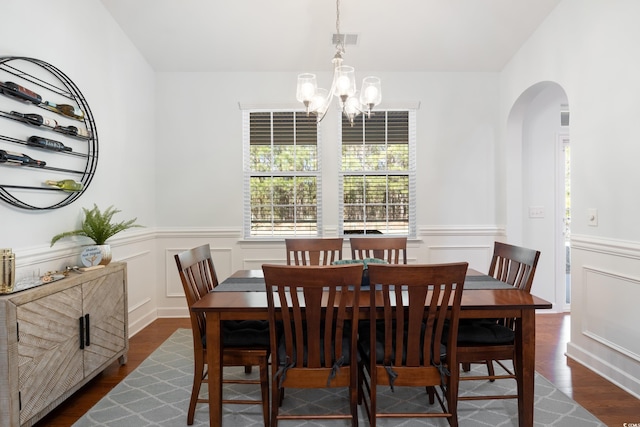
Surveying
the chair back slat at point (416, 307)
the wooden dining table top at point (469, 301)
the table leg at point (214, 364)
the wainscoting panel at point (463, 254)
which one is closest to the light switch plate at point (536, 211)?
the wainscoting panel at point (463, 254)

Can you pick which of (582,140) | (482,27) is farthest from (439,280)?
(482,27)

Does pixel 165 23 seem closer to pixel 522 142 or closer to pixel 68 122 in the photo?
pixel 68 122

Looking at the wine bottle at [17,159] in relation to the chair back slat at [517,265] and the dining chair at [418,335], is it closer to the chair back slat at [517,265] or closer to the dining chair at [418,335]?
the dining chair at [418,335]

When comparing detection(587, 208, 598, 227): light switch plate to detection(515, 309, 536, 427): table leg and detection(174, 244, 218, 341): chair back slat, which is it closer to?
detection(515, 309, 536, 427): table leg

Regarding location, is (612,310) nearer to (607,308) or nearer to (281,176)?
(607,308)

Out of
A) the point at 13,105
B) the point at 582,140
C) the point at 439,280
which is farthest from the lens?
the point at 582,140

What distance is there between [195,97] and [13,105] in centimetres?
216

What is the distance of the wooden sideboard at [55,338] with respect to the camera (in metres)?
1.91

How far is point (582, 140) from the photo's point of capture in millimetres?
3035

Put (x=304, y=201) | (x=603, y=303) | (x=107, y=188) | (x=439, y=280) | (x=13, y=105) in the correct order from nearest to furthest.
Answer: (x=439, y=280) < (x=13, y=105) < (x=603, y=303) < (x=107, y=188) < (x=304, y=201)

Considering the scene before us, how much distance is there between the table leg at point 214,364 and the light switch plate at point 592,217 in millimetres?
2755

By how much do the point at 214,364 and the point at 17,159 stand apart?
1.65 meters

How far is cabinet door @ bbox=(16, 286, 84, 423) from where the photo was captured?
6.56ft

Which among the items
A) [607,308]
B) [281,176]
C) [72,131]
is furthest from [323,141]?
[607,308]
